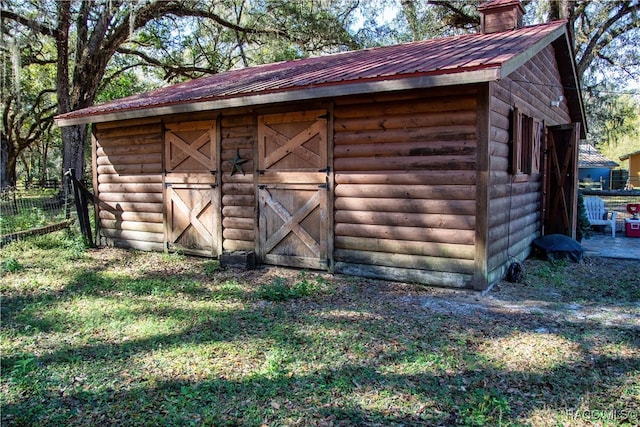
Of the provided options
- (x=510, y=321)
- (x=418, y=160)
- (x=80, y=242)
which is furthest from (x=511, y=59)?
(x=80, y=242)

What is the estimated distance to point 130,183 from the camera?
8648 mm

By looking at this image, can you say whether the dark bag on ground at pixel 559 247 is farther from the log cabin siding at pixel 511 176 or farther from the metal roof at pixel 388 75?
the metal roof at pixel 388 75

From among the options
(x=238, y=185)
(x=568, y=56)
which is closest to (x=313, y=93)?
(x=238, y=185)

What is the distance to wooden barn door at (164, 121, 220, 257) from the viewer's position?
25.0ft

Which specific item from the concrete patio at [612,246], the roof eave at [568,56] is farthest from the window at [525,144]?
the concrete patio at [612,246]

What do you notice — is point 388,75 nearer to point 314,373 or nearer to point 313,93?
point 313,93

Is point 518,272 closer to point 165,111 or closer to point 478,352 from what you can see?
point 478,352

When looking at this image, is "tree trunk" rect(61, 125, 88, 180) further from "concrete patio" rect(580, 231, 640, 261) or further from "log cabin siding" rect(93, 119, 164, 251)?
"concrete patio" rect(580, 231, 640, 261)

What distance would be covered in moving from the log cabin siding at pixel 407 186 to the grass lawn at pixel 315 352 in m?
0.36

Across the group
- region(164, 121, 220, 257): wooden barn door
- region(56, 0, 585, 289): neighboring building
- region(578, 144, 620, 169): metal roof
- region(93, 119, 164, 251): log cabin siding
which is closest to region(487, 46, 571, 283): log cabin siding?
region(56, 0, 585, 289): neighboring building

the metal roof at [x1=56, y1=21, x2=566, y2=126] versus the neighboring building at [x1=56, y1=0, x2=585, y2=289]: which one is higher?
the metal roof at [x1=56, y1=21, x2=566, y2=126]

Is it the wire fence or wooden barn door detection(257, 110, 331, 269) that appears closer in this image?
wooden barn door detection(257, 110, 331, 269)

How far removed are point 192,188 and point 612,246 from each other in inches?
312

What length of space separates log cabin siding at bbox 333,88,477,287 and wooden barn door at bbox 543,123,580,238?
149 inches
